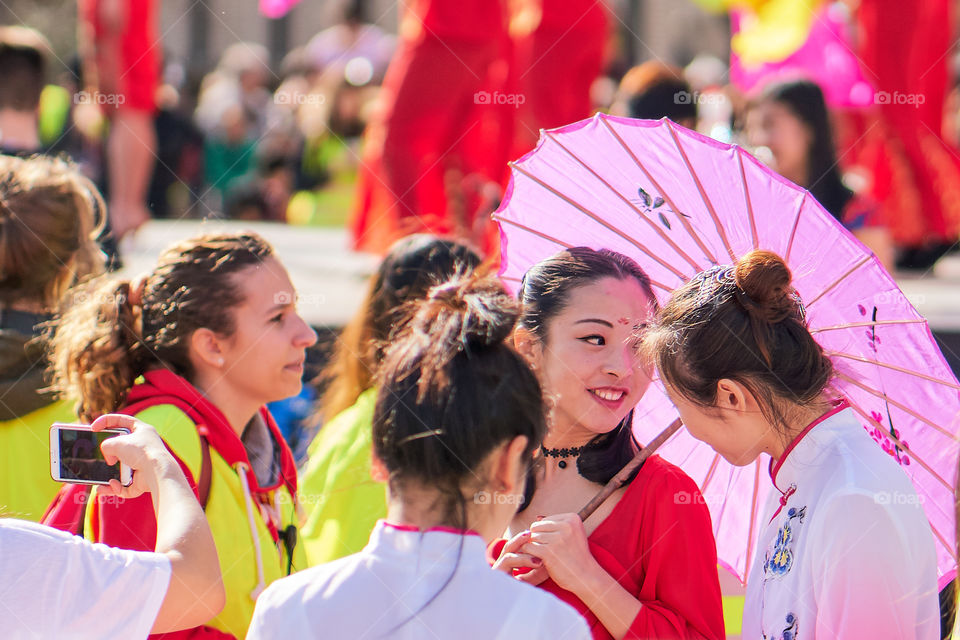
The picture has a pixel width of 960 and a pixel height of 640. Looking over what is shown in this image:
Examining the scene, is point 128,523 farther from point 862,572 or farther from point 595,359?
point 862,572

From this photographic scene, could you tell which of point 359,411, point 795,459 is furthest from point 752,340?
point 359,411

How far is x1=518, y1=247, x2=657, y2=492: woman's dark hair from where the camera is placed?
2.06 m

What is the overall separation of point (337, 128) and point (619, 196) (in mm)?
7313

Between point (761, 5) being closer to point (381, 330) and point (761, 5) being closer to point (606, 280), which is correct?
point (381, 330)

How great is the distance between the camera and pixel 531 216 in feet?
7.76

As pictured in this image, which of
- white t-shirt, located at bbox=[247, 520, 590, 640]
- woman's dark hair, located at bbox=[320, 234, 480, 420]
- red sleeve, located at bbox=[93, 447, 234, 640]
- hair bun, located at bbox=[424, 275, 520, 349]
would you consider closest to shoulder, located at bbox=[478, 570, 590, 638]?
white t-shirt, located at bbox=[247, 520, 590, 640]

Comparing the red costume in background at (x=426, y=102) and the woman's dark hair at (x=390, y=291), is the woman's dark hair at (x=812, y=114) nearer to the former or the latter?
the red costume in background at (x=426, y=102)

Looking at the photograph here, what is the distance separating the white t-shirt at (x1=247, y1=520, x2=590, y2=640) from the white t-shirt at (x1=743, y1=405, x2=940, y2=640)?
1.55 feet

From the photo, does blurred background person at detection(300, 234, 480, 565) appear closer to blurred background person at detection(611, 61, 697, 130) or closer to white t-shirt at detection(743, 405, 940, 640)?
white t-shirt at detection(743, 405, 940, 640)

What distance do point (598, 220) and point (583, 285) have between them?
21 cm

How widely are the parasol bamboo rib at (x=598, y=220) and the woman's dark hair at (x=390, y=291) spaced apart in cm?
55

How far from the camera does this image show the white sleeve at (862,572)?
165 cm

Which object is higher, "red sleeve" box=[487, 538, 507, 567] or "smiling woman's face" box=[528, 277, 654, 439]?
"smiling woman's face" box=[528, 277, 654, 439]

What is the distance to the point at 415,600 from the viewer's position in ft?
4.52
